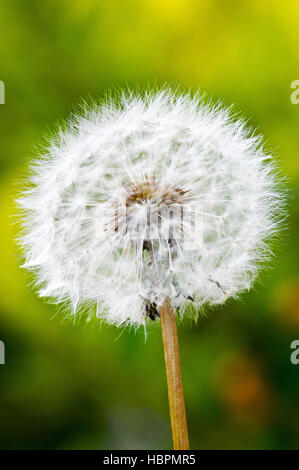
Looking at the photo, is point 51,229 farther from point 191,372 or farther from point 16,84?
point 16,84

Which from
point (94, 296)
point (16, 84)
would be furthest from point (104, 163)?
point (16, 84)
